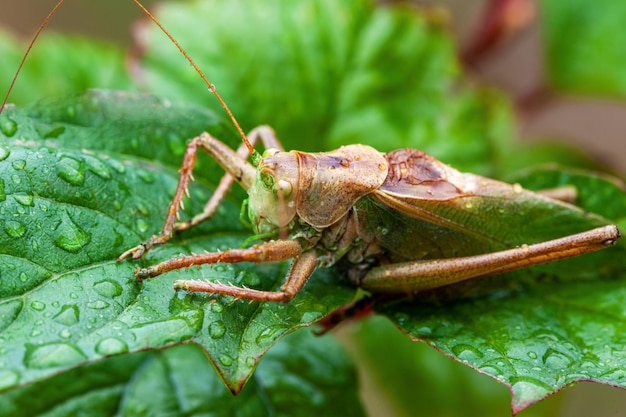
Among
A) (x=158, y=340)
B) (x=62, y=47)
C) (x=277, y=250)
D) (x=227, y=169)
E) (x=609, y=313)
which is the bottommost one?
(x=158, y=340)

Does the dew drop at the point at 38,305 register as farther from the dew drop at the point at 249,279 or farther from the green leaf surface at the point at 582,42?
the green leaf surface at the point at 582,42

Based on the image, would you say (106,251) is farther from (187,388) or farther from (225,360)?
(187,388)

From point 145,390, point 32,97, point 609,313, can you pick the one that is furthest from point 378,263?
point 32,97

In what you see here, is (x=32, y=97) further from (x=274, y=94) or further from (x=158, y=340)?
(x=158, y=340)

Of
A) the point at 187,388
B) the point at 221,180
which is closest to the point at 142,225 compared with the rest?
the point at 221,180

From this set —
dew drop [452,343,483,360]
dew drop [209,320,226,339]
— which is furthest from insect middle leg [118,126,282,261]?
dew drop [452,343,483,360]

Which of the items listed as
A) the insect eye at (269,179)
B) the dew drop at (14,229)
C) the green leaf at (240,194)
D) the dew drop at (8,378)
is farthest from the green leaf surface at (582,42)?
the dew drop at (8,378)
